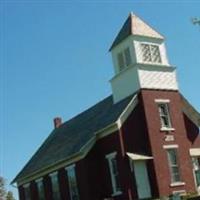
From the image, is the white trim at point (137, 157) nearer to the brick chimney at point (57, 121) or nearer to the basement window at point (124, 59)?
the basement window at point (124, 59)

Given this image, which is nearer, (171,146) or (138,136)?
(138,136)

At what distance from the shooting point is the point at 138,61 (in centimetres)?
3772

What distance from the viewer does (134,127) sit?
120 ft

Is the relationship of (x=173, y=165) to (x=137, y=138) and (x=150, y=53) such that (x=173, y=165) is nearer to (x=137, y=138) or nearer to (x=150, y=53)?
(x=137, y=138)

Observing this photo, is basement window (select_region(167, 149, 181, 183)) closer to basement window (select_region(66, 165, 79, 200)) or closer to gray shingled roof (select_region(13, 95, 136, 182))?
gray shingled roof (select_region(13, 95, 136, 182))

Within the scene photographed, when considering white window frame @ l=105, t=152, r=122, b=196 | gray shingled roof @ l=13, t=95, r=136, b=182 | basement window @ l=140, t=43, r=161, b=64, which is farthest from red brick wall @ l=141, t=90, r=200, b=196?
white window frame @ l=105, t=152, r=122, b=196

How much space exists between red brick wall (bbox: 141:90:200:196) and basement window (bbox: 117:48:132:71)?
2622mm

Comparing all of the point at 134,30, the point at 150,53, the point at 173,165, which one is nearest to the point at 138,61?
the point at 150,53

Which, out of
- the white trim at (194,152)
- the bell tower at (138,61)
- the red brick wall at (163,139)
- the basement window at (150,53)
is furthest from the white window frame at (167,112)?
the basement window at (150,53)

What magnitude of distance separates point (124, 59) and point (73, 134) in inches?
325

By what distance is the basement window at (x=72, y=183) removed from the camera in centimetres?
3928

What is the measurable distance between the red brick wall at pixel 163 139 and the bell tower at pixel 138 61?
0.67 meters

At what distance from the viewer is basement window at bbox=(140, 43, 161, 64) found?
126 feet

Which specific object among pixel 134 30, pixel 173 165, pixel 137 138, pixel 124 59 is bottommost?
pixel 173 165
